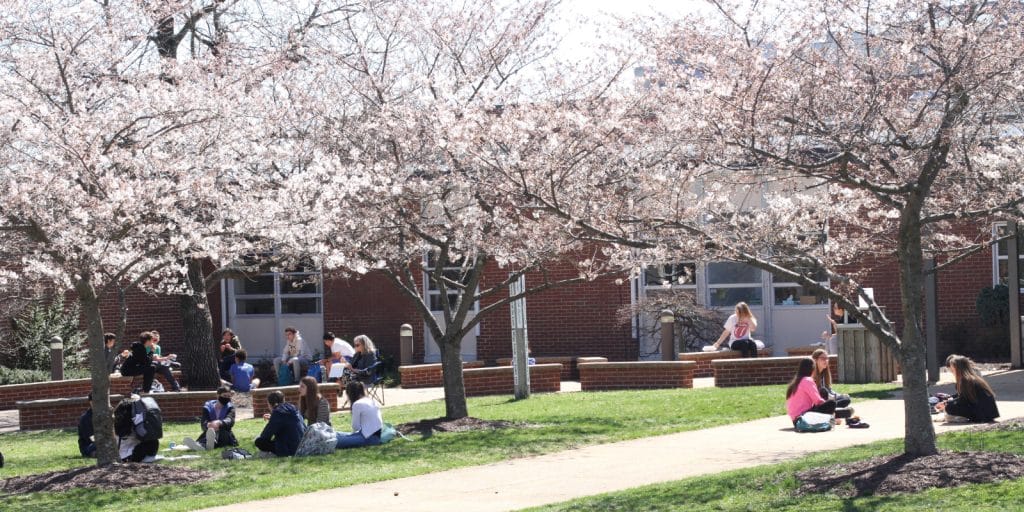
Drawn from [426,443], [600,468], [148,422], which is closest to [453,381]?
[426,443]

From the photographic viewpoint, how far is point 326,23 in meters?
20.1

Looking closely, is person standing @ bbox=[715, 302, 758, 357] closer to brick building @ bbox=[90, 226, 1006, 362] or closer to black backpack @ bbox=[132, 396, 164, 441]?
brick building @ bbox=[90, 226, 1006, 362]

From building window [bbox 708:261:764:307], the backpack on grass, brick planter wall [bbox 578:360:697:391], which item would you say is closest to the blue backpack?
brick planter wall [bbox 578:360:697:391]

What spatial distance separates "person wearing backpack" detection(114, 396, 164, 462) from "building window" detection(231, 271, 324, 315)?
14.8 meters

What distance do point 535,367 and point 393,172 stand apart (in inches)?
241

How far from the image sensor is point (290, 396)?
59.7 feet

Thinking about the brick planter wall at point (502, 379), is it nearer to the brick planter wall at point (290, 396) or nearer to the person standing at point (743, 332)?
the brick planter wall at point (290, 396)

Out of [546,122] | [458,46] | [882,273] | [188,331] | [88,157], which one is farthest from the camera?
[882,273]

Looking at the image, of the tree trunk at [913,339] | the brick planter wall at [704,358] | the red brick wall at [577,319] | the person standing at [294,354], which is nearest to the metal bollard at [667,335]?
the brick planter wall at [704,358]

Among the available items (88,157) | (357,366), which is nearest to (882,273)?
(357,366)

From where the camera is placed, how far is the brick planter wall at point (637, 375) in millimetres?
19359

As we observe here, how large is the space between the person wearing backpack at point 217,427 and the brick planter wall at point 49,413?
383 cm

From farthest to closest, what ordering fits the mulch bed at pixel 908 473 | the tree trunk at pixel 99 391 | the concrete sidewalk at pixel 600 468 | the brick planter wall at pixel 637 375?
the brick planter wall at pixel 637 375, the tree trunk at pixel 99 391, the concrete sidewalk at pixel 600 468, the mulch bed at pixel 908 473

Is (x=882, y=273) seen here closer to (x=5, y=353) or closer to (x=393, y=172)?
(x=393, y=172)
